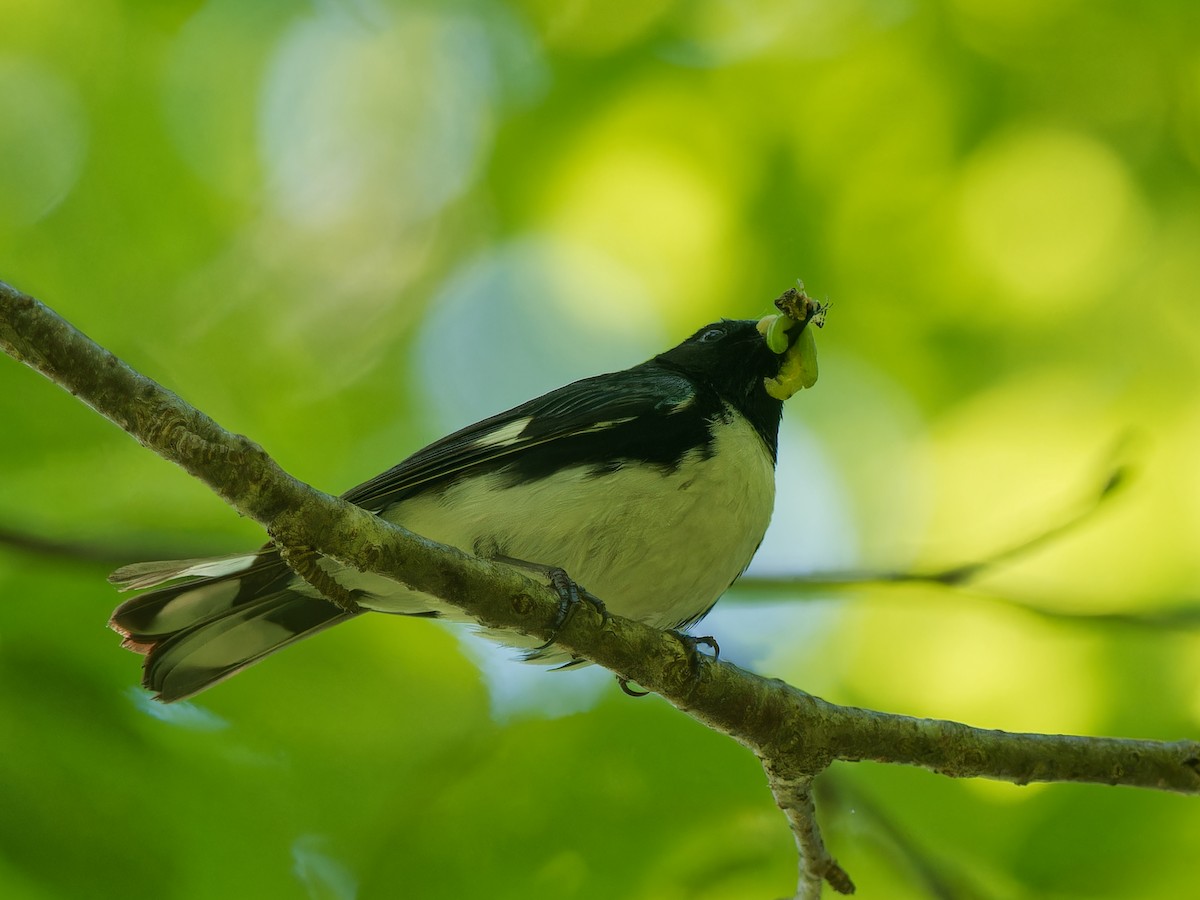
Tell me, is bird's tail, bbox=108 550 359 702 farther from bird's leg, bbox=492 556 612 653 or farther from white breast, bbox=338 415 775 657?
bird's leg, bbox=492 556 612 653

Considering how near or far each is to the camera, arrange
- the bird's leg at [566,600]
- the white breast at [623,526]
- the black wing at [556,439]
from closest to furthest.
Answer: the bird's leg at [566,600], the white breast at [623,526], the black wing at [556,439]

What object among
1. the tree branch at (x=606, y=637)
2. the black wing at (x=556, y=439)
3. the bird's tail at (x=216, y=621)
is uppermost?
the black wing at (x=556, y=439)

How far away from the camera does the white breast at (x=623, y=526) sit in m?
3.58

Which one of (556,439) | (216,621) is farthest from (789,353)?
(216,621)

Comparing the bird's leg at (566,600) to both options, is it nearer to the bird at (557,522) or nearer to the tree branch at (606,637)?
the tree branch at (606,637)

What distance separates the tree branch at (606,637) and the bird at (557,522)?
46cm

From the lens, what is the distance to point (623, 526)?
3566 mm

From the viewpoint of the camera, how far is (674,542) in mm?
3598

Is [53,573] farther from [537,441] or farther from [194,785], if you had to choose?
A: [537,441]

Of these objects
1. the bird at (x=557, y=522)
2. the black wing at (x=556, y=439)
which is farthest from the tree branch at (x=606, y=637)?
the black wing at (x=556, y=439)

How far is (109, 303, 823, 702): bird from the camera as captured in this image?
11.8ft

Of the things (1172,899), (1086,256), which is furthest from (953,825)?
(1086,256)

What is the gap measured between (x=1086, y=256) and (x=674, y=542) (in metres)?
2.59

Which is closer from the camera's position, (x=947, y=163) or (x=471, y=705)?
(x=471, y=705)
